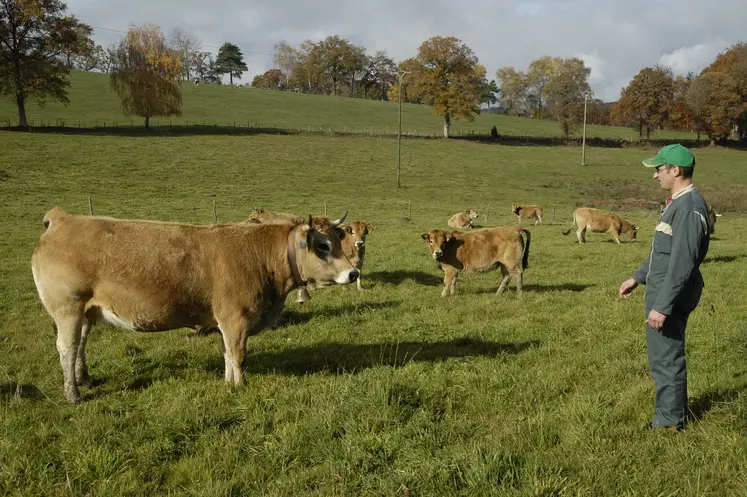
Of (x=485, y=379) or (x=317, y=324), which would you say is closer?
(x=485, y=379)

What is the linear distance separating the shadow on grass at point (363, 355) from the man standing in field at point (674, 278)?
8.66ft

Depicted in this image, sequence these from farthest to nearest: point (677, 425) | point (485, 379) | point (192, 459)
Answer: point (485, 379), point (677, 425), point (192, 459)

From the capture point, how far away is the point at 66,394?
524cm

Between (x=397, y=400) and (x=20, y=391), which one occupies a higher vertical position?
(x=397, y=400)

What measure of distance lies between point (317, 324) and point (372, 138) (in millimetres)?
57856

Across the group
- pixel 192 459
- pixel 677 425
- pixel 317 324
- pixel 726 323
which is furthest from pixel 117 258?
pixel 726 323

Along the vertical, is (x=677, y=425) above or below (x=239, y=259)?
below

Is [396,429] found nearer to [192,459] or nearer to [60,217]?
[192,459]

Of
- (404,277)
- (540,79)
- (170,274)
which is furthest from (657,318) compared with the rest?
(540,79)

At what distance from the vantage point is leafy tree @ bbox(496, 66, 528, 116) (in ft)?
400

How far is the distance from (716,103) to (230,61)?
99082 millimetres

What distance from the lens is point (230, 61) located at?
403 feet

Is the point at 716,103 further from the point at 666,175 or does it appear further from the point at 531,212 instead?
the point at 666,175

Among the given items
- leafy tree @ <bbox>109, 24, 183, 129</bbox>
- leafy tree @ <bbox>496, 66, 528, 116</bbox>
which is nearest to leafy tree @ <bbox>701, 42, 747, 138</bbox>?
leafy tree @ <bbox>496, 66, 528, 116</bbox>
